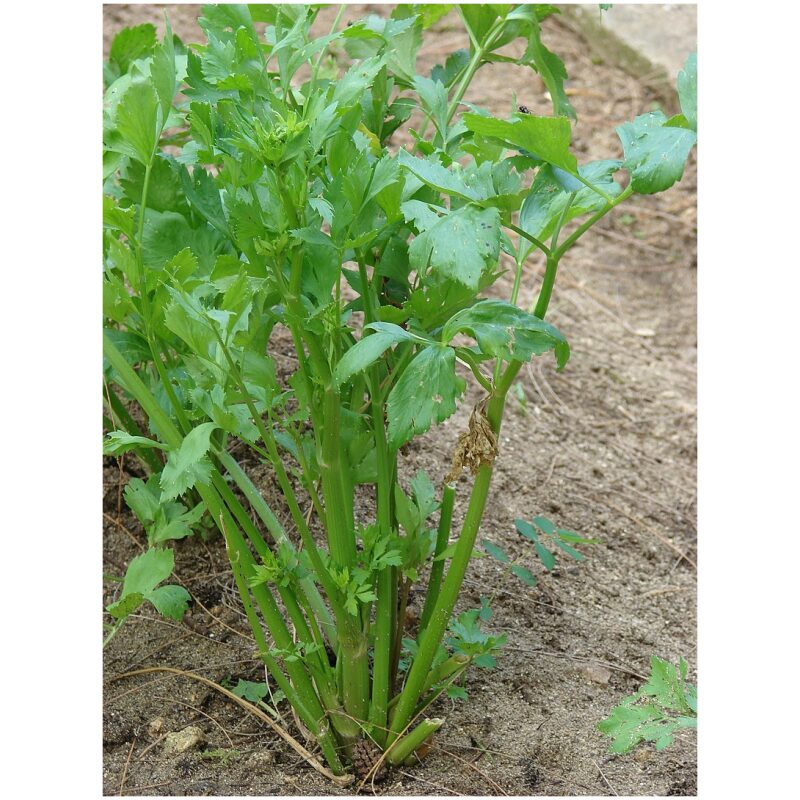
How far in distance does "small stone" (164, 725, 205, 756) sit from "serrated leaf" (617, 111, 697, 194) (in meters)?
1.01

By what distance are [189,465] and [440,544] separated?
42 cm

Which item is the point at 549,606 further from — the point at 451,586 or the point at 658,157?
the point at 658,157

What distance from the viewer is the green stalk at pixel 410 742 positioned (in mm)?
1312

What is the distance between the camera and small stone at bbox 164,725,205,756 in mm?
1416

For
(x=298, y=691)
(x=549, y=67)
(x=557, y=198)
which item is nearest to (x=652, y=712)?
(x=298, y=691)

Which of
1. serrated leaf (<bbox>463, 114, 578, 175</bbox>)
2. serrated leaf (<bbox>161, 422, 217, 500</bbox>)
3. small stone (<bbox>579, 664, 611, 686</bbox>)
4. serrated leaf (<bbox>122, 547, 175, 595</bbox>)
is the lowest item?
small stone (<bbox>579, 664, 611, 686</bbox>)

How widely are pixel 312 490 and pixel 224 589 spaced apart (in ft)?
1.64

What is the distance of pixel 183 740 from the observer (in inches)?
56.3

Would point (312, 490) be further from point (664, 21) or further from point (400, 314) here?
point (664, 21)

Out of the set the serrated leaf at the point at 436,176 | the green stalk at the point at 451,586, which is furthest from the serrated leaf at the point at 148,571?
the serrated leaf at the point at 436,176

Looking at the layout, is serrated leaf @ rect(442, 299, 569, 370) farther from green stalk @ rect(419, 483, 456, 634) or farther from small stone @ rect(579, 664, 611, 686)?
small stone @ rect(579, 664, 611, 686)

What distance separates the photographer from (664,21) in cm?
392

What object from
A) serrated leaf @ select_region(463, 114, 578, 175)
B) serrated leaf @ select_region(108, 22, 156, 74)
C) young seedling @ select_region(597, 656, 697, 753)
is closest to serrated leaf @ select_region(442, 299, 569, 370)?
serrated leaf @ select_region(463, 114, 578, 175)

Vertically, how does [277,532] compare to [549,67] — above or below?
below
